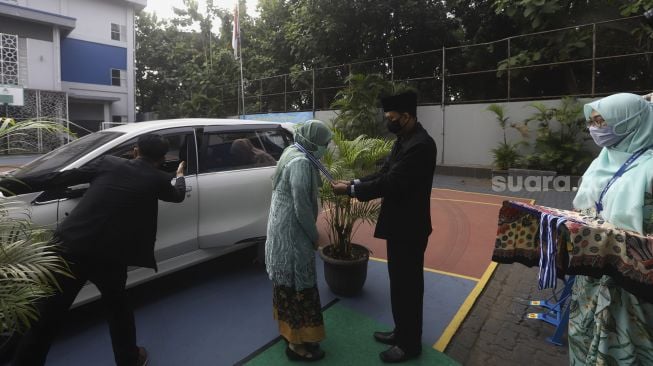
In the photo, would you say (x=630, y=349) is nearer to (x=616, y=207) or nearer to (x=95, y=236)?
(x=616, y=207)

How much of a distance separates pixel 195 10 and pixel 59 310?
2597 centimetres

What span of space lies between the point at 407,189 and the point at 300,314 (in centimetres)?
113

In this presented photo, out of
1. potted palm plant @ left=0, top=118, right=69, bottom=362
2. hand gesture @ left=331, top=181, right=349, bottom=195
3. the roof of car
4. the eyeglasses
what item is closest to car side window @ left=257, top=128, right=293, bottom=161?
the roof of car

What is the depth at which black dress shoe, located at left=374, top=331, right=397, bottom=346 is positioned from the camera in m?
2.95

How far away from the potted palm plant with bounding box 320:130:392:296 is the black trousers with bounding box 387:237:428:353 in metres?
0.91

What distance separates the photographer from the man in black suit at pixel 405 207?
2.56 metres

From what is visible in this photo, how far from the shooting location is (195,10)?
968 inches

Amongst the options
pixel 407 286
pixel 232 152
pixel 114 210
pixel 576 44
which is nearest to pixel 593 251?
pixel 407 286

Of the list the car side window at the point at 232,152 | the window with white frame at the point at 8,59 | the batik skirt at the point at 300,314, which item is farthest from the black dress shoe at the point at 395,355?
the window with white frame at the point at 8,59

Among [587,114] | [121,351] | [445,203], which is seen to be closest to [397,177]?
[587,114]

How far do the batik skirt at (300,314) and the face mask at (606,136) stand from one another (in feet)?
6.37

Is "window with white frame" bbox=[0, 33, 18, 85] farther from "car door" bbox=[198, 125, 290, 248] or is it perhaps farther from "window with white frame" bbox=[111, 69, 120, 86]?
"car door" bbox=[198, 125, 290, 248]

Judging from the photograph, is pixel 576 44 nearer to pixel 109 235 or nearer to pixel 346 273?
pixel 346 273

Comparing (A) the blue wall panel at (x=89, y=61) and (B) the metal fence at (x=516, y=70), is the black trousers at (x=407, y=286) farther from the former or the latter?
(A) the blue wall panel at (x=89, y=61)
